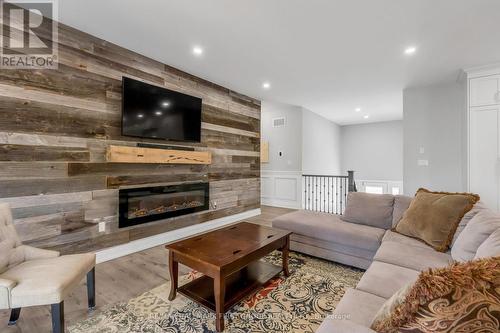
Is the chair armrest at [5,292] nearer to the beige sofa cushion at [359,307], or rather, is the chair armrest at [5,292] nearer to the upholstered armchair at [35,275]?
the upholstered armchair at [35,275]

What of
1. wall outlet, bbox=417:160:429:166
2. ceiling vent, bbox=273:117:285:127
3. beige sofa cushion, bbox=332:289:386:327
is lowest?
beige sofa cushion, bbox=332:289:386:327

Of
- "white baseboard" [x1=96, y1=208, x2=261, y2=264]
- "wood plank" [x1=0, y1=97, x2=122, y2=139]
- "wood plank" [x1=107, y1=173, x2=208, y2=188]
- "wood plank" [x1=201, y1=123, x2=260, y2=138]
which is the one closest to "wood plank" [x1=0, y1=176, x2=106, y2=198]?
"wood plank" [x1=107, y1=173, x2=208, y2=188]

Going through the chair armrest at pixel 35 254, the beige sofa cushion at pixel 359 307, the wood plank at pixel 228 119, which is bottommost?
the beige sofa cushion at pixel 359 307

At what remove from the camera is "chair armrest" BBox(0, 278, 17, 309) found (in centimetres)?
134

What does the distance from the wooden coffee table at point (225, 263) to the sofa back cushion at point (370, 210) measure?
107cm

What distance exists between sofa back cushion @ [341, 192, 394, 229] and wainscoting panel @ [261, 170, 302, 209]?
3.01 meters

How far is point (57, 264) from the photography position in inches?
64.7

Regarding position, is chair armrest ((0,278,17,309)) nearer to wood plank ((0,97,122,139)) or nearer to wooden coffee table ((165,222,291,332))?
wooden coffee table ((165,222,291,332))

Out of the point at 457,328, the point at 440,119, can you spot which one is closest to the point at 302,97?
the point at 440,119

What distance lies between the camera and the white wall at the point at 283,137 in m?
6.19

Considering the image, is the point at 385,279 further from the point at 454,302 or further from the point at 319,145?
the point at 319,145

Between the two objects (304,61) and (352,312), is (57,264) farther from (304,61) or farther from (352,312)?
(304,61)

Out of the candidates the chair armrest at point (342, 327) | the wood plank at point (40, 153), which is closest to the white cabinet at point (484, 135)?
the chair armrest at point (342, 327)

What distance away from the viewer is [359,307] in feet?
4.10
